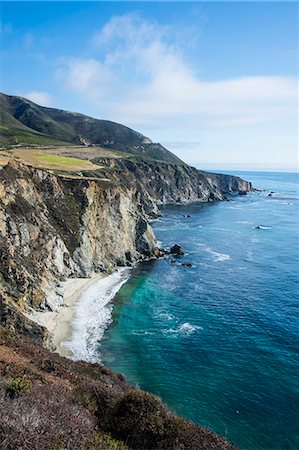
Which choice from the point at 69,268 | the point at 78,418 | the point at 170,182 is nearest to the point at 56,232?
the point at 69,268

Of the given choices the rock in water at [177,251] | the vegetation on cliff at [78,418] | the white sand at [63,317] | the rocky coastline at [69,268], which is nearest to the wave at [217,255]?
the rock in water at [177,251]

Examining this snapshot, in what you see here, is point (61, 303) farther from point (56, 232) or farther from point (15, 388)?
point (15, 388)

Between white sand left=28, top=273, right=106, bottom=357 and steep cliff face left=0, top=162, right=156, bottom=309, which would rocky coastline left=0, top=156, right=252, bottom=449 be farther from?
white sand left=28, top=273, right=106, bottom=357

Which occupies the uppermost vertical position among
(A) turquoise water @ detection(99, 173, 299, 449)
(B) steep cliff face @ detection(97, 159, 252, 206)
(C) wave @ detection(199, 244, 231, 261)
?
(B) steep cliff face @ detection(97, 159, 252, 206)

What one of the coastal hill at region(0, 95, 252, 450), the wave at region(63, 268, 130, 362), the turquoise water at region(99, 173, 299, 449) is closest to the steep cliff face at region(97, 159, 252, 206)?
the coastal hill at region(0, 95, 252, 450)

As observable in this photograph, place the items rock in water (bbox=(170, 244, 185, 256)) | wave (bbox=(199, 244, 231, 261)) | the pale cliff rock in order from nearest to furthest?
the pale cliff rock, wave (bbox=(199, 244, 231, 261)), rock in water (bbox=(170, 244, 185, 256))

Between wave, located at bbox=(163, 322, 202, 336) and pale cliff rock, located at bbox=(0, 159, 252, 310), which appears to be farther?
pale cliff rock, located at bbox=(0, 159, 252, 310)
